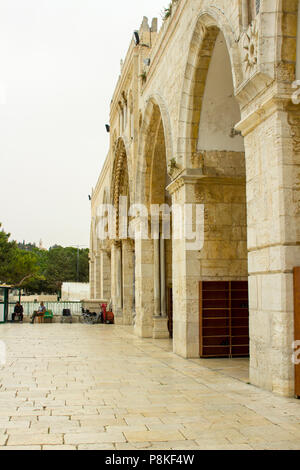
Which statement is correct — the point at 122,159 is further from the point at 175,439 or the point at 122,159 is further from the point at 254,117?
the point at 175,439

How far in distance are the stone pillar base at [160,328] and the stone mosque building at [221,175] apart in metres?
0.03

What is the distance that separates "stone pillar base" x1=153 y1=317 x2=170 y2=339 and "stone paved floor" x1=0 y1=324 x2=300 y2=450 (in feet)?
13.6

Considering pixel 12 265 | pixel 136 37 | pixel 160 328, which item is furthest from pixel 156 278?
pixel 12 265

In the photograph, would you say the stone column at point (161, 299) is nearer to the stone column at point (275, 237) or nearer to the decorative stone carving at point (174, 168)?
the decorative stone carving at point (174, 168)

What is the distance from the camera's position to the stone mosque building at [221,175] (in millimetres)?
5797

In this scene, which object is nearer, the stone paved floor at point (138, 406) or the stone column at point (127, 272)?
the stone paved floor at point (138, 406)

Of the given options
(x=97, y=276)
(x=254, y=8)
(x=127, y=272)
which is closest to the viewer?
(x=254, y=8)

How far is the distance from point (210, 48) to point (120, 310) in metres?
12.8

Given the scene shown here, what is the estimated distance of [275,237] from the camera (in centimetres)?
581

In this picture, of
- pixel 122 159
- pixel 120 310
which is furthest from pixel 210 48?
pixel 120 310

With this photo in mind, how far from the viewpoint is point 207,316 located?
9438 mm

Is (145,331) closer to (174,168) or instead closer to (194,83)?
(174,168)

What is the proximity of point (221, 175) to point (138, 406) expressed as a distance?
5367 mm

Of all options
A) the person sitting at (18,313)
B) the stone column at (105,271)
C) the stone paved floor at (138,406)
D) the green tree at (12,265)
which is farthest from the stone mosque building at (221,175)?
the green tree at (12,265)
